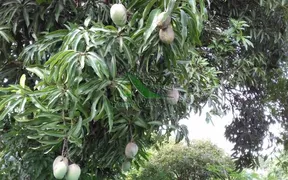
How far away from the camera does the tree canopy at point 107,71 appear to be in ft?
5.08

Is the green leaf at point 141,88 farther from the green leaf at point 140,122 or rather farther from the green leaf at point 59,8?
the green leaf at point 59,8

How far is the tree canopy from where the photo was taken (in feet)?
5.08

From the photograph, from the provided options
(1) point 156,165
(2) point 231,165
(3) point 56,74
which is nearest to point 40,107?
(3) point 56,74

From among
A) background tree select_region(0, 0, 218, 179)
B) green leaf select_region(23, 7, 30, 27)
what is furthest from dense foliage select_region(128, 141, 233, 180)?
green leaf select_region(23, 7, 30, 27)

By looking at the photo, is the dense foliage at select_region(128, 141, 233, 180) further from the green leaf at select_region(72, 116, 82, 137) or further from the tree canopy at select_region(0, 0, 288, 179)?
the green leaf at select_region(72, 116, 82, 137)

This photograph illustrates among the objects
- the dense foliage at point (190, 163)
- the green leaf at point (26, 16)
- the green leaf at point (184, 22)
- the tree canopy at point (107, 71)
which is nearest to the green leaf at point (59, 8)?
the tree canopy at point (107, 71)

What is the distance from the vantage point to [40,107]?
1.61 meters

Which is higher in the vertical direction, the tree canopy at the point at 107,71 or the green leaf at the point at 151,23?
the green leaf at the point at 151,23

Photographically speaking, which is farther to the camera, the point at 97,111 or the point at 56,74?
the point at 97,111

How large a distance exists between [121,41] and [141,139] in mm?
792

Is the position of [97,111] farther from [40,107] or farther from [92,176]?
[92,176]

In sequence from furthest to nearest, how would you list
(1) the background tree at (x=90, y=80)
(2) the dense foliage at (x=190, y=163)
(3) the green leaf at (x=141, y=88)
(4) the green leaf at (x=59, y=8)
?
(2) the dense foliage at (x=190, y=163) → (4) the green leaf at (x=59, y=8) → (3) the green leaf at (x=141, y=88) → (1) the background tree at (x=90, y=80)

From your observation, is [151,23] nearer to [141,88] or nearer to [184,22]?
[184,22]

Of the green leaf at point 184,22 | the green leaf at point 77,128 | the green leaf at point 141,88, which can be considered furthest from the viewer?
the green leaf at point 141,88
